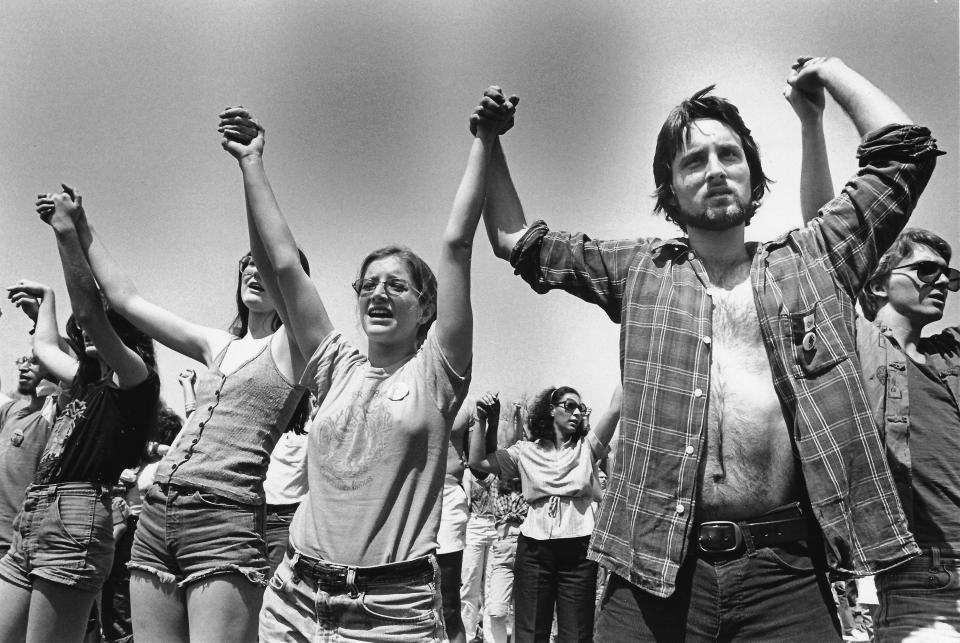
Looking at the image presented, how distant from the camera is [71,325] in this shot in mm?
4816

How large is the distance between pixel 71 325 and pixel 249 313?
1.36m

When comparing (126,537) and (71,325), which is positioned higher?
(71,325)

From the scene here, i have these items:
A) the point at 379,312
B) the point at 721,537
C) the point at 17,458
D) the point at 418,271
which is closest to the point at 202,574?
the point at 379,312

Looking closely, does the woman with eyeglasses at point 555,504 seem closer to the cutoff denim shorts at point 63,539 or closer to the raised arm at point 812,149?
the cutoff denim shorts at point 63,539

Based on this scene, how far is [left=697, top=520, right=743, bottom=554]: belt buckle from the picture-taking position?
234 cm

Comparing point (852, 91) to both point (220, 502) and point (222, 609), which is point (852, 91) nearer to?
point (220, 502)

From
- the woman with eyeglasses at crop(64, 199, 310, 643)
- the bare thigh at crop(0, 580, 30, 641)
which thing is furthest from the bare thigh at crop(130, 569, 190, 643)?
the bare thigh at crop(0, 580, 30, 641)

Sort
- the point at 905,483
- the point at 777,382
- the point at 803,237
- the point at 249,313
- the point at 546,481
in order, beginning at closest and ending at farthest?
1. the point at 777,382
2. the point at 803,237
3. the point at 905,483
4. the point at 249,313
5. the point at 546,481

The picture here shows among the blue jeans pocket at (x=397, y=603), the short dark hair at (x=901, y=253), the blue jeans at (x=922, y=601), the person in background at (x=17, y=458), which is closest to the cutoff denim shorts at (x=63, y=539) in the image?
the person in background at (x=17, y=458)

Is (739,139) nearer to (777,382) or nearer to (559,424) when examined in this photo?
(777,382)

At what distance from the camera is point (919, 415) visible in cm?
347

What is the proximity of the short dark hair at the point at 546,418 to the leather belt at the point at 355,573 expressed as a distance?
499cm

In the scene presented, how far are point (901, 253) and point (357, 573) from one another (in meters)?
2.93

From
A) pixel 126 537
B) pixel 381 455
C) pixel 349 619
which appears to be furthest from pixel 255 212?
pixel 126 537
